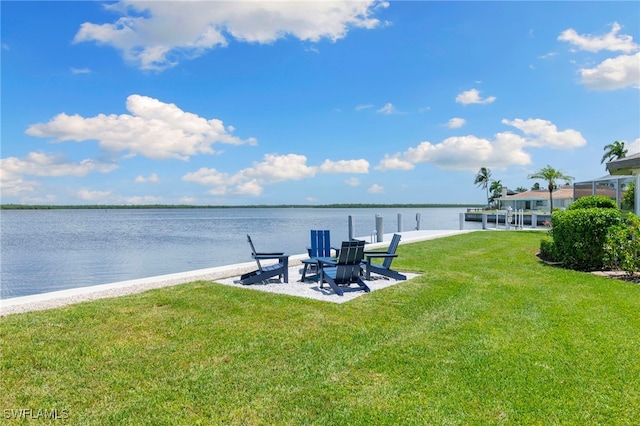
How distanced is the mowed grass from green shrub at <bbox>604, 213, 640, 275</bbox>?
1.55 m

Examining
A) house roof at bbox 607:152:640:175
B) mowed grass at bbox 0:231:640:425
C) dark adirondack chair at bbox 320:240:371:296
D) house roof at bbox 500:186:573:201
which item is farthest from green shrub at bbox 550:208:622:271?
house roof at bbox 500:186:573:201

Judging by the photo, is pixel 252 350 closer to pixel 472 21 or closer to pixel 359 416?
pixel 359 416

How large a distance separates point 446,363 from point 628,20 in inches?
470

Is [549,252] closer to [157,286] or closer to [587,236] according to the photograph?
[587,236]

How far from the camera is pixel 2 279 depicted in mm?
12047

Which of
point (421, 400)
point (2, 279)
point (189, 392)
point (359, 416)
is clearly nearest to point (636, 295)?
point (421, 400)

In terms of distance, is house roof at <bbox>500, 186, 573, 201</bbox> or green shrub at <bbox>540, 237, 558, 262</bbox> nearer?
green shrub at <bbox>540, 237, 558, 262</bbox>

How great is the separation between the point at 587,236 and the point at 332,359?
7.22 m

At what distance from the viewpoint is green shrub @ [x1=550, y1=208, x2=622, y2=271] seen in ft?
26.9

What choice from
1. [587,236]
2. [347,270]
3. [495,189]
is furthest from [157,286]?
[495,189]

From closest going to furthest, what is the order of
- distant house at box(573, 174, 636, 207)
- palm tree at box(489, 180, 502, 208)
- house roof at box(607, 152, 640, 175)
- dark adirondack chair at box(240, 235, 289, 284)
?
1. dark adirondack chair at box(240, 235, 289, 284)
2. house roof at box(607, 152, 640, 175)
3. distant house at box(573, 174, 636, 207)
4. palm tree at box(489, 180, 502, 208)

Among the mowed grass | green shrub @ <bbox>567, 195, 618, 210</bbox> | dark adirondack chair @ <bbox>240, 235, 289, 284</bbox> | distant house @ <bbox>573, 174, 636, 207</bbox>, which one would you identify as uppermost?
distant house @ <bbox>573, 174, 636, 207</bbox>

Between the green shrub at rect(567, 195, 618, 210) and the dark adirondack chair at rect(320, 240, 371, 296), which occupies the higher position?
the green shrub at rect(567, 195, 618, 210)

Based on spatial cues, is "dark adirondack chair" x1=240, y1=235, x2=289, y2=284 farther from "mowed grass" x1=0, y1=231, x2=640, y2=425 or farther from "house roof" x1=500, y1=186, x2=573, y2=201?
"house roof" x1=500, y1=186, x2=573, y2=201
